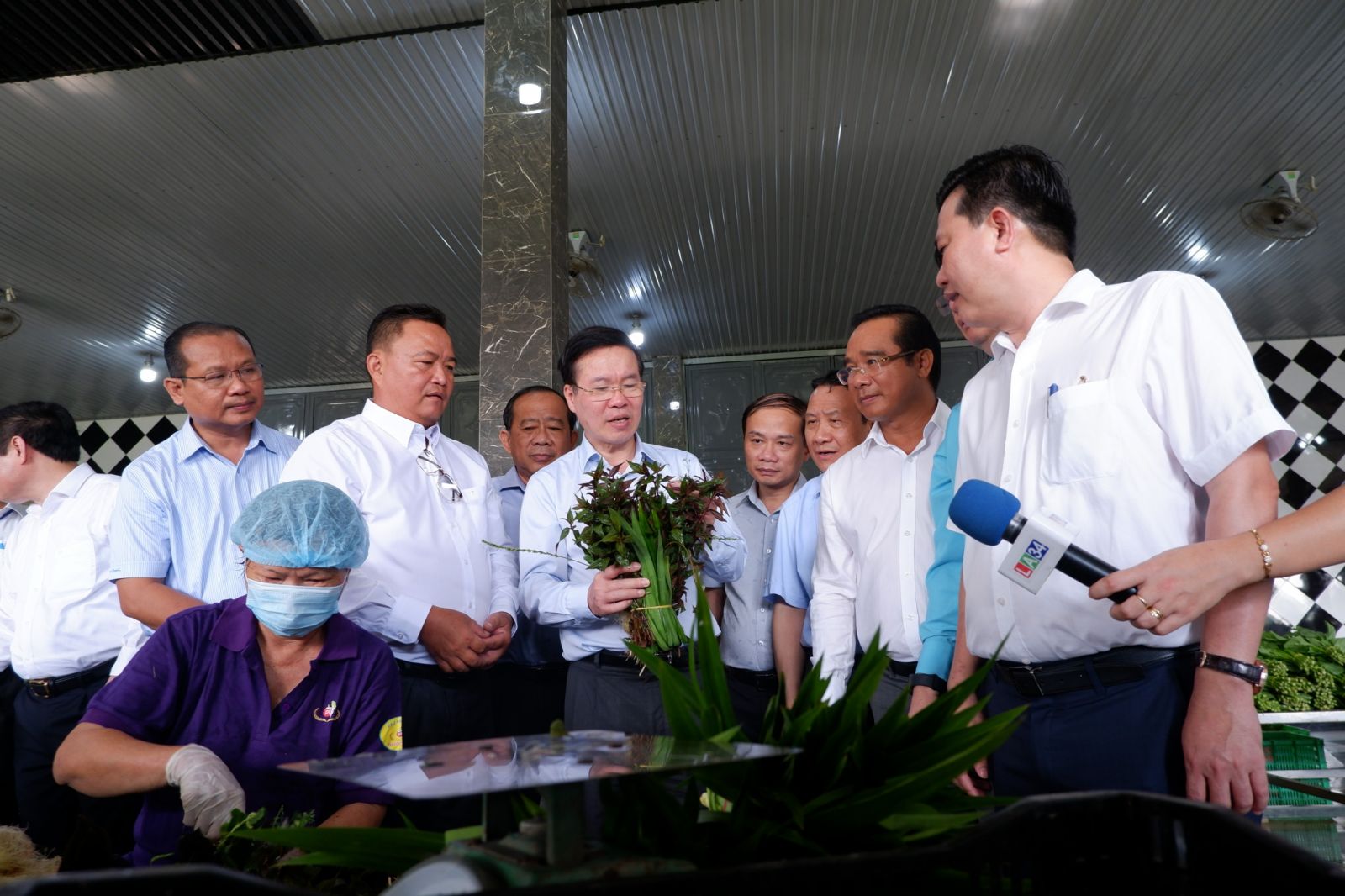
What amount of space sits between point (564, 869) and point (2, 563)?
13.7 ft

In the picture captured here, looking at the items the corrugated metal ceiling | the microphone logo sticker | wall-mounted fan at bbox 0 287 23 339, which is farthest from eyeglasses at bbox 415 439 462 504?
wall-mounted fan at bbox 0 287 23 339

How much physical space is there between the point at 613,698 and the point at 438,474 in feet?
2.86

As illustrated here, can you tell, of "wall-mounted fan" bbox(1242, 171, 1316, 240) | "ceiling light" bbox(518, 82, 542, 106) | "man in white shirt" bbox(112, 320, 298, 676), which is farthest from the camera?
"wall-mounted fan" bbox(1242, 171, 1316, 240)

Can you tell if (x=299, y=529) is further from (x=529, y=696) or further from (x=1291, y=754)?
(x=1291, y=754)

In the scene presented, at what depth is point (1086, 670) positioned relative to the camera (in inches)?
57.4

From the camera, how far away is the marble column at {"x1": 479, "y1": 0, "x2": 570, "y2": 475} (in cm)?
413

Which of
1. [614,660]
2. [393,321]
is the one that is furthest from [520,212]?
[614,660]

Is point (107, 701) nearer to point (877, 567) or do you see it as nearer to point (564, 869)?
point (564, 869)

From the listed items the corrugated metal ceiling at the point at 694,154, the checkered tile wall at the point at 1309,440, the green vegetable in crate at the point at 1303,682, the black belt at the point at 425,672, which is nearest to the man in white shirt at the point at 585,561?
the black belt at the point at 425,672

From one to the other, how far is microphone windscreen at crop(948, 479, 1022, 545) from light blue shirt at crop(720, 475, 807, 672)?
181cm

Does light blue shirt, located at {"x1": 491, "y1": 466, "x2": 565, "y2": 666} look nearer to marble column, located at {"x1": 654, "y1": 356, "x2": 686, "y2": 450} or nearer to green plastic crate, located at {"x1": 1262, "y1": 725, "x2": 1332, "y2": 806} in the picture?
green plastic crate, located at {"x1": 1262, "y1": 725, "x2": 1332, "y2": 806}

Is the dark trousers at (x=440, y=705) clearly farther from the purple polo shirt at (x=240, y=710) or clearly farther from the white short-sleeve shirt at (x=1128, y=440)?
the white short-sleeve shirt at (x=1128, y=440)

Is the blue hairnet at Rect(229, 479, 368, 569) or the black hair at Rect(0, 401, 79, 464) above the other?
the black hair at Rect(0, 401, 79, 464)

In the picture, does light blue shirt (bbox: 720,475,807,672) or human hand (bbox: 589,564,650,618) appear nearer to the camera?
human hand (bbox: 589,564,650,618)
